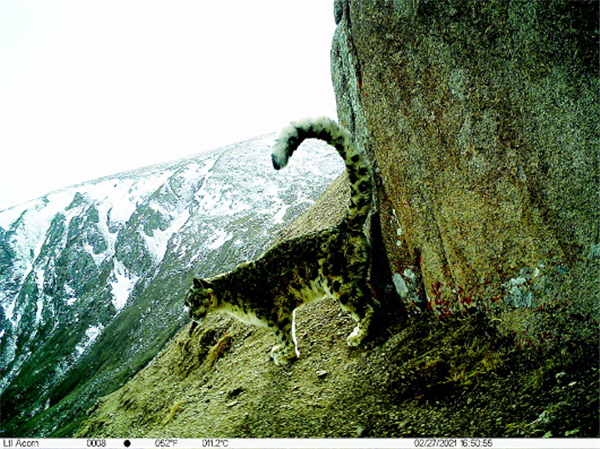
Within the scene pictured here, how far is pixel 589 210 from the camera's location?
398 cm

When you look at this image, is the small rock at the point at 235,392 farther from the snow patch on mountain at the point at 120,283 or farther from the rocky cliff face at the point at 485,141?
the snow patch on mountain at the point at 120,283

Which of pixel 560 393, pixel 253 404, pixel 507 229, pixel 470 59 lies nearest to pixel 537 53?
pixel 470 59

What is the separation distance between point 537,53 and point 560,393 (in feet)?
11.7

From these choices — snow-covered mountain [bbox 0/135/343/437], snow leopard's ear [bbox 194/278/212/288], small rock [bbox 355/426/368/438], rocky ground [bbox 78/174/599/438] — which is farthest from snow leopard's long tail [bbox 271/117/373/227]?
snow-covered mountain [bbox 0/135/343/437]

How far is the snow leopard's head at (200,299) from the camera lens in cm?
823

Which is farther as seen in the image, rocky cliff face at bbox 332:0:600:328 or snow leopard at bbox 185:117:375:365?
snow leopard at bbox 185:117:375:365

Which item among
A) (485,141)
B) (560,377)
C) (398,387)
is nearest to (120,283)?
(398,387)

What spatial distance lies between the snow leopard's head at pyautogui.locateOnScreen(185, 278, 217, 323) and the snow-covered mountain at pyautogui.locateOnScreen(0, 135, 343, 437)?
76052 mm

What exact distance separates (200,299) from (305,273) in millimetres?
2555

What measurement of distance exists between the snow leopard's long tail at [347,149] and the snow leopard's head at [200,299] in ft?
Result: 11.5

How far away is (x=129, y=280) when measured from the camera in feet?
566

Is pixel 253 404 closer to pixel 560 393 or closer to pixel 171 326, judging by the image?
pixel 560 393

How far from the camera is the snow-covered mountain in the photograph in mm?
105625

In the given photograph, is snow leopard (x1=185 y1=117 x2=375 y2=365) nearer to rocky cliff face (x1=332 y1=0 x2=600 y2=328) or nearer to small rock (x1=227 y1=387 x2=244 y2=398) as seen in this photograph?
rocky cliff face (x1=332 y1=0 x2=600 y2=328)
